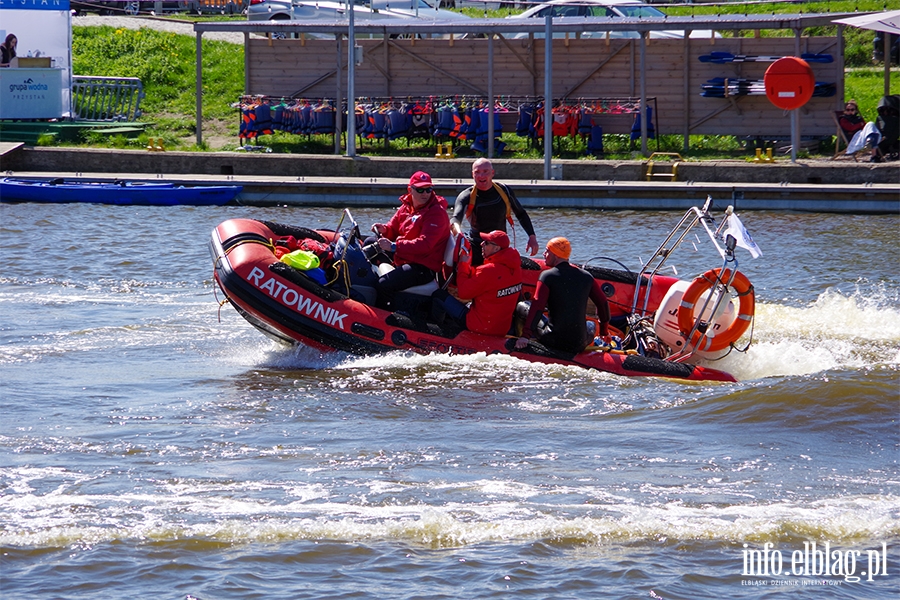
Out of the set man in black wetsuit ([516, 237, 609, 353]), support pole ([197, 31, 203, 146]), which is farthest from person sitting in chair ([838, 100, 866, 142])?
man in black wetsuit ([516, 237, 609, 353])

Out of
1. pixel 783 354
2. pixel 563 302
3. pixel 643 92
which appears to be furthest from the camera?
pixel 643 92

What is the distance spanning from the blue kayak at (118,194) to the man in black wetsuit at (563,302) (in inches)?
435

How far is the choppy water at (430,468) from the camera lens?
18.7 feet

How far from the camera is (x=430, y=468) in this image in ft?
23.2

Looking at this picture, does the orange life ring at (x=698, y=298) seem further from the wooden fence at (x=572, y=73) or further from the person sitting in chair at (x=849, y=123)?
the wooden fence at (x=572, y=73)

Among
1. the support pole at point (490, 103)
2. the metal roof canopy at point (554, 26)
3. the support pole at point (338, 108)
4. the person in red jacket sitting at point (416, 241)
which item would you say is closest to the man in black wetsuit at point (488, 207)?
the person in red jacket sitting at point (416, 241)

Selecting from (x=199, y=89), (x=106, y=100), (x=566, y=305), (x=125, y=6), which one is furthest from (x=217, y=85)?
(x=566, y=305)

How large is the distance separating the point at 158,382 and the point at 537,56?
16040mm

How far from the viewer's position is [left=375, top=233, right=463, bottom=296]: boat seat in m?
9.69

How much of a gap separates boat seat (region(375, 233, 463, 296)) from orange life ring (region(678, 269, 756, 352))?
73.7 inches

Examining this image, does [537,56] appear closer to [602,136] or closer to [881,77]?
[602,136]

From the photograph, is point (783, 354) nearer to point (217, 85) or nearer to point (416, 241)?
point (416, 241)

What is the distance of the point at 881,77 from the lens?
83.6 ft

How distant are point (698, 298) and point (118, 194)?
12484 millimetres
